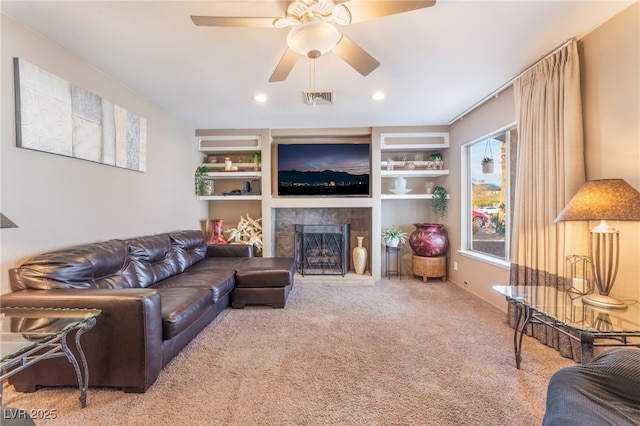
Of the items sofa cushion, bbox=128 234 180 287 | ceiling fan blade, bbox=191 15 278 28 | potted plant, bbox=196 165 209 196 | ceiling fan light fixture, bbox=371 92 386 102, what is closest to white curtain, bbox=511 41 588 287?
ceiling fan light fixture, bbox=371 92 386 102

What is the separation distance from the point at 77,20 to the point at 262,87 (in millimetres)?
1527

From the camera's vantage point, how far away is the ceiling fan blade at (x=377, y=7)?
1.41m

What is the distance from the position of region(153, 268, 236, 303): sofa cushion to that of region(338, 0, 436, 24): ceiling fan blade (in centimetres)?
250

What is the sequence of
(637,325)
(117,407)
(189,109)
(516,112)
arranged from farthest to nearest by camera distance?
1. (189,109)
2. (516,112)
3. (117,407)
4. (637,325)

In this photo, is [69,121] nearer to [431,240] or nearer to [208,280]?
[208,280]

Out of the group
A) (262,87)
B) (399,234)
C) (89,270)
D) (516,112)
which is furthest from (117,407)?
(516,112)

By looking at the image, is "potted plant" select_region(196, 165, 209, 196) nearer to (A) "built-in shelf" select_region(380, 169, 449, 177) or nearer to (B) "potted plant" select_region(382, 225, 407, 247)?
(A) "built-in shelf" select_region(380, 169, 449, 177)

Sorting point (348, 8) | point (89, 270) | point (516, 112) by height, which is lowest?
point (89, 270)

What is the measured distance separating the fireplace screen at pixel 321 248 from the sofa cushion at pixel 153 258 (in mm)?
1988

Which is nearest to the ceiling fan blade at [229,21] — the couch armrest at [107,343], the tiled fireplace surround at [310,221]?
the couch armrest at [107,343]

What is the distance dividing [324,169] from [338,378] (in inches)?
129

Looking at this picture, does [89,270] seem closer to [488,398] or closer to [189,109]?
[189,109]

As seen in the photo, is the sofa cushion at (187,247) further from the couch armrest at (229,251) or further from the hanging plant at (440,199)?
the hanging plant at (440,199)

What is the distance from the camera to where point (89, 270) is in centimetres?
208
